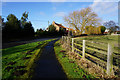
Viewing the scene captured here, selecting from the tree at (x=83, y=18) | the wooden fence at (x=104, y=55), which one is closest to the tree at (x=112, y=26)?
the tree at (x=83, y=18)

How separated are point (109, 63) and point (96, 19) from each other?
27566 mm

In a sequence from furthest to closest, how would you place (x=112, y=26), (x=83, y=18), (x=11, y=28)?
(x=112, y=26), (x=83, y=18), (x=11, y=28)

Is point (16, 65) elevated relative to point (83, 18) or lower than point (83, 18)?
lower

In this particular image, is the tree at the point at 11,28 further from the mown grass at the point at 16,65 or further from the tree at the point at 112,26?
the tree at the point at 112,26

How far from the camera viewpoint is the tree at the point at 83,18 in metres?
28.1

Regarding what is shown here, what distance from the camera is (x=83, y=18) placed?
28.6m

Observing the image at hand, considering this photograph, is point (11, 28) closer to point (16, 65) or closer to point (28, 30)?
point (28, 30)

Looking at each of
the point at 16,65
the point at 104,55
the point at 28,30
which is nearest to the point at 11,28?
the point at 28,30

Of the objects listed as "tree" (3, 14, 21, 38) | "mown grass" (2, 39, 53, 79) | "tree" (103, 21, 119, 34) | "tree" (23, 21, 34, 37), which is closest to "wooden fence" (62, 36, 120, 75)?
"mown grass" (2, 39, 53, 79)

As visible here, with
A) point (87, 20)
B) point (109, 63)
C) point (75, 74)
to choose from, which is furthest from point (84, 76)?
point (87, 20)

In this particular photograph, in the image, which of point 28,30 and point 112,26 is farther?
point 112,26

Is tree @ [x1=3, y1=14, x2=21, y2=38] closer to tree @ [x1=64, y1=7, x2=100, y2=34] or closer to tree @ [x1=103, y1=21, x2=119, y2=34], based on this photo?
tree @ [x1=64, y1=7, x2=100, y2=34]

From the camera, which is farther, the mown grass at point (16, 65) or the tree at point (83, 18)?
the tree at point (83, 18)

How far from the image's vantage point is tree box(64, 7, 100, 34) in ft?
92.2
